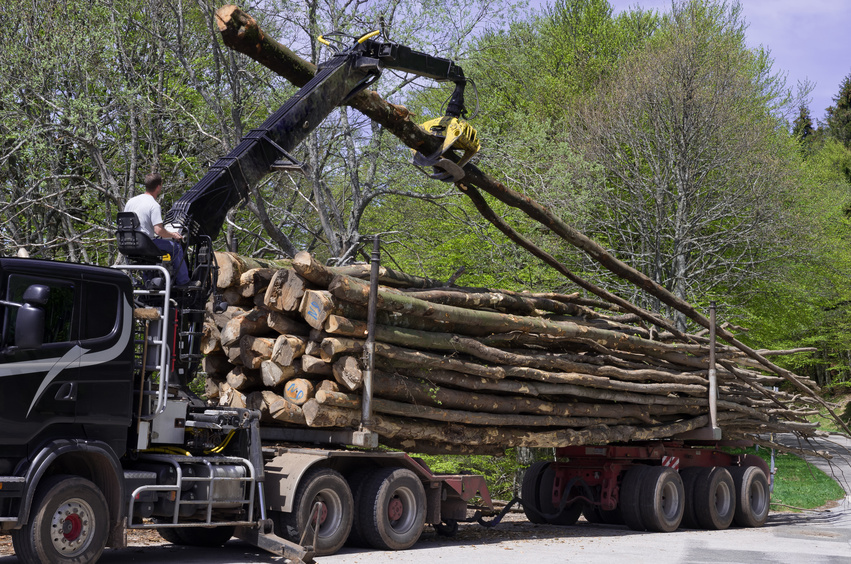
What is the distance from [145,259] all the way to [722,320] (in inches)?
740

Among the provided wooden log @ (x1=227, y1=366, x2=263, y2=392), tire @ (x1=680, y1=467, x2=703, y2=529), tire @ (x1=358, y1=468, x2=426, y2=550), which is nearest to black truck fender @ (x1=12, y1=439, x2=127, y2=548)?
wooden log @ (x1=227, y1=366, x2=263, y2=392)

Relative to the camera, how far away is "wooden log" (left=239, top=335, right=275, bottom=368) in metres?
9.73

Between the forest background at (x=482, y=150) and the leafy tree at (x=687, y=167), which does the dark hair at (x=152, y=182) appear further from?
the leafy tree at (x=687, y=167)

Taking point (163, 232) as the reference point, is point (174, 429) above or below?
below

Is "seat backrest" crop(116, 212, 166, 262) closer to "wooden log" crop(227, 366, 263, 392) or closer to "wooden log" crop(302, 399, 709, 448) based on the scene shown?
"wooden log" crop(227, 366, 263, 392)

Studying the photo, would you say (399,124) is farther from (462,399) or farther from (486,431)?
(486,431)

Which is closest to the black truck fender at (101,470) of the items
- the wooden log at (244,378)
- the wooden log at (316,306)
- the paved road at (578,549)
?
the paved road at (578,549)

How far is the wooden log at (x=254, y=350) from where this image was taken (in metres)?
9.73

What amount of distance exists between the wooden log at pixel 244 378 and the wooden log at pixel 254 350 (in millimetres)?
225

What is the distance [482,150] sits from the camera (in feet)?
62.6

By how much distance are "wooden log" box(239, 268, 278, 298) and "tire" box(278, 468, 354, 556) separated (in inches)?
85.0

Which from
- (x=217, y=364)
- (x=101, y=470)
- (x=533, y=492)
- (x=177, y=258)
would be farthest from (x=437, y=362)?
(x=533, y=492)

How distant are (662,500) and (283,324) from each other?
7741 millimetres

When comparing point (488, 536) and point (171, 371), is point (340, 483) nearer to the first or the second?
point (171, 371)
